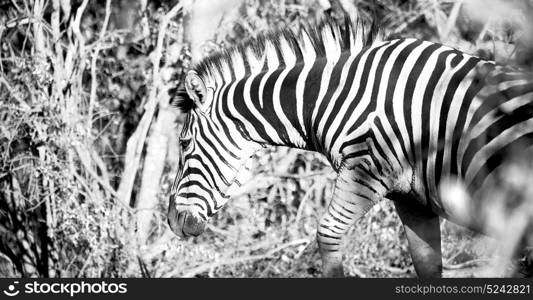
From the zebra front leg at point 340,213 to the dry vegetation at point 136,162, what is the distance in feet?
6.95

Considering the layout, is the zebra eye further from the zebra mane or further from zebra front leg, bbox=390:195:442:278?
zebra front leg, bbox=390:195:442:278

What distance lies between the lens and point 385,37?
4.64 m

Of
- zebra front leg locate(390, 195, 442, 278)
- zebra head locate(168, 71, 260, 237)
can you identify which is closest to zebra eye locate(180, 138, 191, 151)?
zebra head locate(168, 71, 260, 237)

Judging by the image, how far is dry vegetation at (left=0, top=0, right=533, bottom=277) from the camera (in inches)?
254

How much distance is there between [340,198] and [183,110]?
3.92 ft

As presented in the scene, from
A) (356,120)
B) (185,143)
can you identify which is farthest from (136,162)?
(356,120)

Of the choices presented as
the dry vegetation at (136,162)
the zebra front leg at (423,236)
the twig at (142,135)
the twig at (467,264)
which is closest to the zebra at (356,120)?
the zebra front leg at (423,236)

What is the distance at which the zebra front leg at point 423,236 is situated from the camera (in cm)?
467

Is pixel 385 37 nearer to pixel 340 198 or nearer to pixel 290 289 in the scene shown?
pixel 340 198

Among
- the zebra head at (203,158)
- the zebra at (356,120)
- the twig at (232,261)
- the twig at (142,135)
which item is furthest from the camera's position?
the twig at (142,135)

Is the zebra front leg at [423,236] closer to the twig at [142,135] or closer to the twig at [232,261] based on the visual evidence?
the twig at [232,261]

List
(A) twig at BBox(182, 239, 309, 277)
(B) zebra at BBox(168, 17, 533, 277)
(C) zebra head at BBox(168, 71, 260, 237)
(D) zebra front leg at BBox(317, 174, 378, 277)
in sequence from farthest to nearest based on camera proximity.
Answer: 1. (A) twig at BBox(182, 239, 309, 277)
2. (C) zebra head at BBox(168, 71, 260, 237)
3. (D) zebra front leg at BBox(317, 174, 378, 277)
4. (B) zebra at BBox(168, 17, 533, 277)

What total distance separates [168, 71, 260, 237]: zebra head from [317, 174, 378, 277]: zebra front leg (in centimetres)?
67

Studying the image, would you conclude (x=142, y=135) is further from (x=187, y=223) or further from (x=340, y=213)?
(x=340, y=213)
